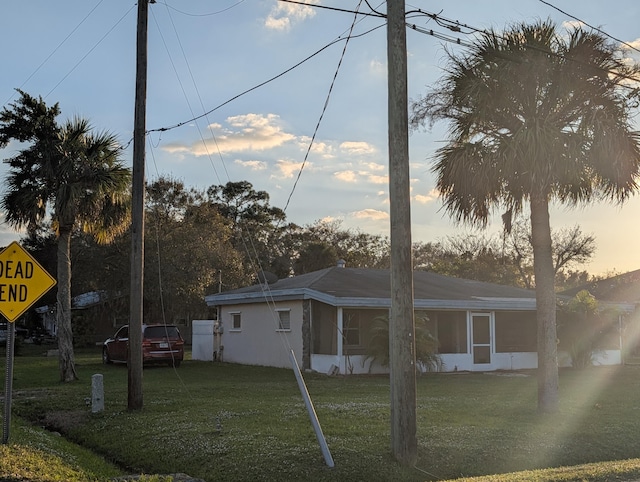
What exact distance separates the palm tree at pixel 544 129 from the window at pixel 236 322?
1562 cm

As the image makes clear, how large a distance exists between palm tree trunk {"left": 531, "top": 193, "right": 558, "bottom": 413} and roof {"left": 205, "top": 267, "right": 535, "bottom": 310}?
7984 mm

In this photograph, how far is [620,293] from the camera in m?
39.7

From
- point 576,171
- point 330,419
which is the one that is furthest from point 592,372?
point 330,419

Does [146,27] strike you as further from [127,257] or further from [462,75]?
[127,257]

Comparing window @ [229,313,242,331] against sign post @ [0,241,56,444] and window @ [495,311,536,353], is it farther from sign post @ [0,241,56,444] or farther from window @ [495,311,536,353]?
sign post @ [0,241,56,444]

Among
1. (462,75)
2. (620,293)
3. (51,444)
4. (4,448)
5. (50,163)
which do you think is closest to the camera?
(4,448)

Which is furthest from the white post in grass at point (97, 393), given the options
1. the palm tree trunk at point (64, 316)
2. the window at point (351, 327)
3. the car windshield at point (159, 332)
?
the car windshield at point (159, 332)

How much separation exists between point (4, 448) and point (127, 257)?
32257 millimetres

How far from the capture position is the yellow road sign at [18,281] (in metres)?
10.3

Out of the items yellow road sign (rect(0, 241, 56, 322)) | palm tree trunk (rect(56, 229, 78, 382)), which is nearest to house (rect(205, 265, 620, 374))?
palm tree trunk (rect(56, 229, 78, 382))

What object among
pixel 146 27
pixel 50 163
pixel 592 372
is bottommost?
pixel 592 372

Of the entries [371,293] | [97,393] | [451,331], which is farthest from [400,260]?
[451,331]

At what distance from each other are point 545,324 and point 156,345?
52.6 ft

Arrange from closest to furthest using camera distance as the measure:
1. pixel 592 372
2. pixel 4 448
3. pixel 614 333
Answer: pixel 4 448
pixel 592 372
pixel 614 333
